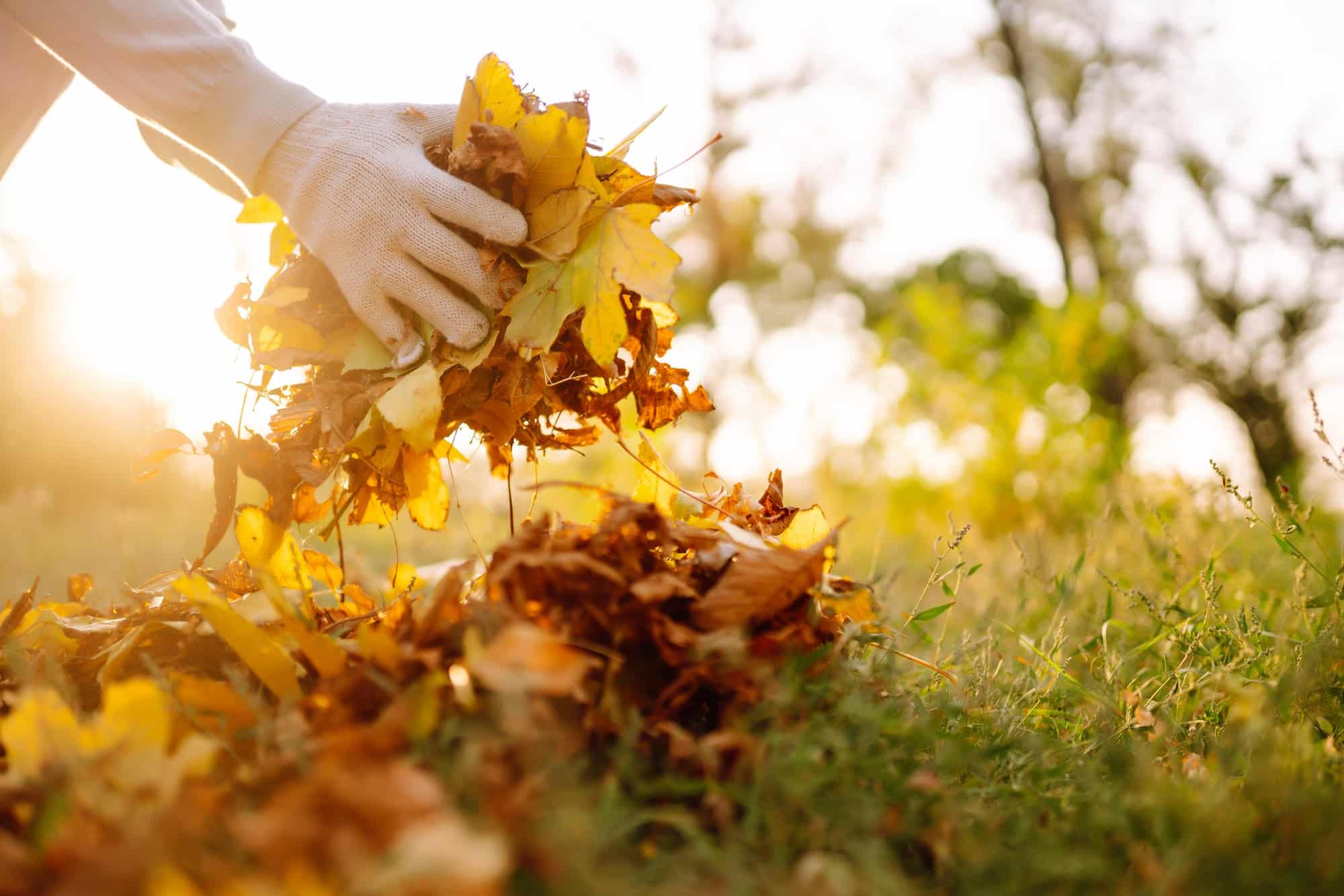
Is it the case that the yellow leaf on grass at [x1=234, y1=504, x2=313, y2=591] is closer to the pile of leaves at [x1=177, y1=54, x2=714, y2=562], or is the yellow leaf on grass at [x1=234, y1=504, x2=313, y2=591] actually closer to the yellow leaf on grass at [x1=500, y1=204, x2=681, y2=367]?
the pile of leaves at [x1=177, y1=54, x2=714, y2=562]

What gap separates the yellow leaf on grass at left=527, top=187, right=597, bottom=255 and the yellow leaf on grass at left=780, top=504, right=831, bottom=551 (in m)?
0.56

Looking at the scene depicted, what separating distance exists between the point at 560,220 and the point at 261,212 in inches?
25.5

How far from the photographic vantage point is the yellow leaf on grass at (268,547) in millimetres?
1319

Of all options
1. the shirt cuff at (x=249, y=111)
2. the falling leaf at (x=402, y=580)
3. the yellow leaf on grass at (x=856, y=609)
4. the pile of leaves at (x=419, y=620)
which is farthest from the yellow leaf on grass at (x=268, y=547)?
the yellow leaf on grass at (x=856, y=609)

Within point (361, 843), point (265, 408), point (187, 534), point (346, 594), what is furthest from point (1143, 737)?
point (187, 534)

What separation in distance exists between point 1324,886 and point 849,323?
13281 millimetres

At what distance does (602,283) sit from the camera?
1.27 meters

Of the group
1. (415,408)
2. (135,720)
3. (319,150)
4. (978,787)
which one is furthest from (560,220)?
(978,787)

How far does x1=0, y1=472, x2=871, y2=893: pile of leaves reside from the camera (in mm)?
609

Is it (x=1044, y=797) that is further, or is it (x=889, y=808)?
(x=1044, y=797)

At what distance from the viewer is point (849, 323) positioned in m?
13.6

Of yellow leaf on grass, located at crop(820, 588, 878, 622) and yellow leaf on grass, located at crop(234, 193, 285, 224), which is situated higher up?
yellow leaf on grass, located at crop(234, 193, 285, 224)

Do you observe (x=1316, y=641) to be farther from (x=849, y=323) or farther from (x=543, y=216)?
(x=849, y=323)

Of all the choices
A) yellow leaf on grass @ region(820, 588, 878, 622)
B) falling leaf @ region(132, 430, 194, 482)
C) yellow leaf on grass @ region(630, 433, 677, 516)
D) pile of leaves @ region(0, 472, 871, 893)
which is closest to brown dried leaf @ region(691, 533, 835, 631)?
pile of leaves @ region(0, 472, 871, 893)
